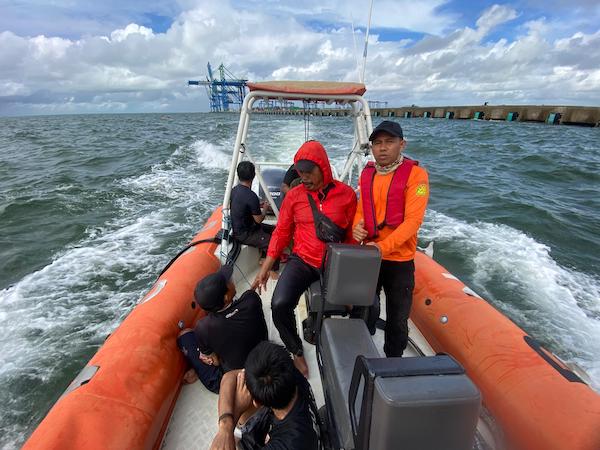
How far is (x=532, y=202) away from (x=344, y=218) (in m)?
7.45

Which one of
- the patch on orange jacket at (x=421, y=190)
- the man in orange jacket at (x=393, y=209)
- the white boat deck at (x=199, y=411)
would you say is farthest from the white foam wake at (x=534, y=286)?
the patch on orange jacket at (x=421, y=190)

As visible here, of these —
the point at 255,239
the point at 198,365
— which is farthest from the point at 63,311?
the point at 198,365

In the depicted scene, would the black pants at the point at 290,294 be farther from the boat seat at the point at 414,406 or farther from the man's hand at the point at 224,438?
the boat seat at the point at 414,406

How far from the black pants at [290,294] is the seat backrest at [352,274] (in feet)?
1.64

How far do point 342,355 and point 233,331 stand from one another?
27.2 inches

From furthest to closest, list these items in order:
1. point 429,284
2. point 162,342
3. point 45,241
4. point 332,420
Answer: point 45,241 → point 429,284 → point 162,342 → point 332,420

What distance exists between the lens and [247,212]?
3.39 meters

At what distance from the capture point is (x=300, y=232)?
231cm

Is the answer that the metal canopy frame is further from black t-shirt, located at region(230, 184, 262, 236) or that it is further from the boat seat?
the boat seat

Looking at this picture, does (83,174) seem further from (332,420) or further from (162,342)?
(332,420)

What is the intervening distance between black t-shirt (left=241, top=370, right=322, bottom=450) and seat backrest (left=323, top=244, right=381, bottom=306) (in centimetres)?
48

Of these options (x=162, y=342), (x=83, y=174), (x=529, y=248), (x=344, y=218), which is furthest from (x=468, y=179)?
(x=83, y=174)

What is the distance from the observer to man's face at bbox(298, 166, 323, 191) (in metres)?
2.07

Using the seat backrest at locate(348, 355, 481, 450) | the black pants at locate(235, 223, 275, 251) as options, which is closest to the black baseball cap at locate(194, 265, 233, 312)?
the seat backrest at locate(348, 355, 481, 450)
